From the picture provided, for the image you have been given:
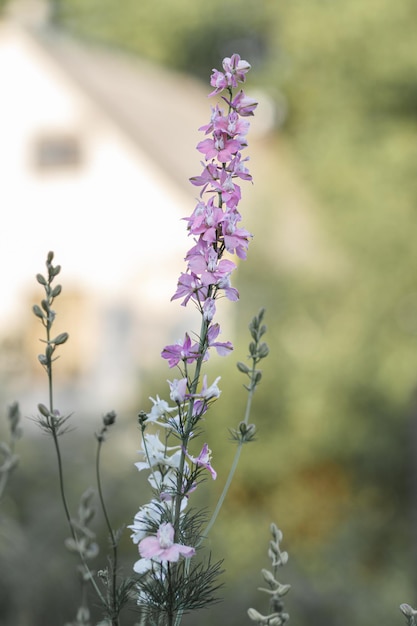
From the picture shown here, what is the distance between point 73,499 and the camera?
686 centimetres

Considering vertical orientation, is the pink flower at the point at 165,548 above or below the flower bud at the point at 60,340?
below

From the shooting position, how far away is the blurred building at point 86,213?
57.2 feet

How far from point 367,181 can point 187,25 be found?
17028 millimetres

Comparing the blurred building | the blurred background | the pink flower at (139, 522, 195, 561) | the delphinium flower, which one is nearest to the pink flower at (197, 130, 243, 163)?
the delphinium flower

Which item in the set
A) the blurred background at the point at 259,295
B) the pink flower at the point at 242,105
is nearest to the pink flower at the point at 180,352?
the pink flower at the point at 242,105

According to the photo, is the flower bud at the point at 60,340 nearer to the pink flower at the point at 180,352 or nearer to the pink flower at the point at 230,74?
the pink flower at the point at 180,352

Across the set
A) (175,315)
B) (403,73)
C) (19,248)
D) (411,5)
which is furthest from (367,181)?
(19,248)

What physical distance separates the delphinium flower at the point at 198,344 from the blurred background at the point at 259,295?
353 centimetres

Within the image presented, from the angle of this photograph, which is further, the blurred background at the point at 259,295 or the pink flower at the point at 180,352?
the blurred background at the point at 259,295

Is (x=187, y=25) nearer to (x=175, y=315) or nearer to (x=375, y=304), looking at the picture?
(x=175, y=315)

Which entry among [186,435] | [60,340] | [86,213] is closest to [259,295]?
[86,213]

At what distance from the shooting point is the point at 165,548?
3.95ft

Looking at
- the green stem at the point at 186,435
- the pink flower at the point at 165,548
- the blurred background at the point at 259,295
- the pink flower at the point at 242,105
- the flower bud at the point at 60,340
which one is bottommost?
the pink flower at the point at 165,548

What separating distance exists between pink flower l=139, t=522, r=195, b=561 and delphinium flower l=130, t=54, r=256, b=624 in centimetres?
4
